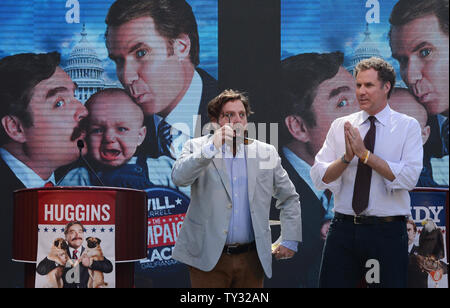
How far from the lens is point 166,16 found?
7387mm

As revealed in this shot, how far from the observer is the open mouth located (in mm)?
7289

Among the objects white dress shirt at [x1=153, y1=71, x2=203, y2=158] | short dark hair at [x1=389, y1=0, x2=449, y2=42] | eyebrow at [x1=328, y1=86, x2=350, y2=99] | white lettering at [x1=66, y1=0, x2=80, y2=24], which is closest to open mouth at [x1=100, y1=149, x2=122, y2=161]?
white dress shirt at [x1=153, y1=71, x2=203, y2=158]

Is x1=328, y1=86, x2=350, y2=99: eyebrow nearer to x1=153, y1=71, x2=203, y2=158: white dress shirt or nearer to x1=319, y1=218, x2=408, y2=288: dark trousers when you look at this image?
x1=153, y1=71, x2=203, y2=158: white dress shirt

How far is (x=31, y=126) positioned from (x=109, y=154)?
0.97m

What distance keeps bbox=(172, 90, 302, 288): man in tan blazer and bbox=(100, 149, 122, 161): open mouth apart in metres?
3.51

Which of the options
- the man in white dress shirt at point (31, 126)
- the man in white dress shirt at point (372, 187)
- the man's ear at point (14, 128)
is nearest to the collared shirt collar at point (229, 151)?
the man in white dress shirt at point (372, 187)

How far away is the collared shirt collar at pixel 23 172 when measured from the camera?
7.31 m

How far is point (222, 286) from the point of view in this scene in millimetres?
3811

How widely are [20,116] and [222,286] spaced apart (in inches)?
174

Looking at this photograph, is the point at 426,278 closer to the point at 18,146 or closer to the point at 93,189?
the point at 93,189

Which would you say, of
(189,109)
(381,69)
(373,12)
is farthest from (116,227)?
(373,12)

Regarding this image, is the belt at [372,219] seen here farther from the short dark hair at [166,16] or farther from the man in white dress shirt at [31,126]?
the man in white dress shirt at [31,126]

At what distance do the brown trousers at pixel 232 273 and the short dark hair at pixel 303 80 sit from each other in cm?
360

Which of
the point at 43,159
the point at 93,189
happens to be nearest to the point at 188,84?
the point at 43,159
